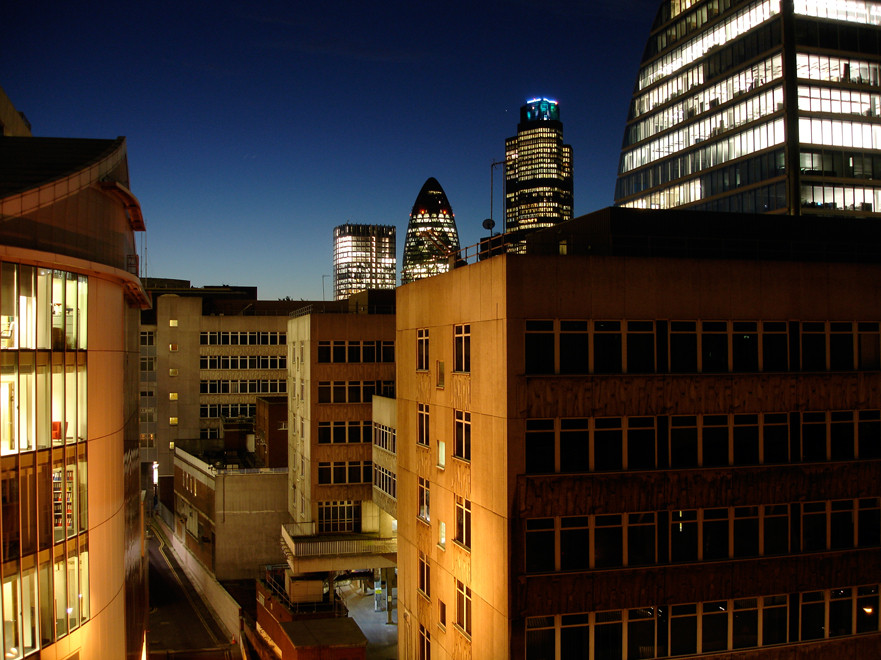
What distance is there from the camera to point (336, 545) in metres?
45.4

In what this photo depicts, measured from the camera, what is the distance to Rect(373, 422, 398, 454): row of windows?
41875mm

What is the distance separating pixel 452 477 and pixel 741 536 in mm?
9931

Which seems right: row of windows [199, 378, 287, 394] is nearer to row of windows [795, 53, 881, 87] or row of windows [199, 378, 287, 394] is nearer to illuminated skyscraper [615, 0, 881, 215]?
illuminated skyscraper [615, 0, 881, 215]

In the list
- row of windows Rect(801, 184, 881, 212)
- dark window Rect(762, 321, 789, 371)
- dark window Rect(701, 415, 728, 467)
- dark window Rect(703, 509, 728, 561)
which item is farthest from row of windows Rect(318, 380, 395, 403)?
row of windows Rect(801, 184, 881, 212)

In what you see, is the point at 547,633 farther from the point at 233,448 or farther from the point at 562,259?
the point at 233,448

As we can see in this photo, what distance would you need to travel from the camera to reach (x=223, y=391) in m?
88.8

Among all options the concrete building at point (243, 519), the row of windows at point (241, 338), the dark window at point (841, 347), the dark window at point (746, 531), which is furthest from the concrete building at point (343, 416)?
the row of windows at point (241, 338)

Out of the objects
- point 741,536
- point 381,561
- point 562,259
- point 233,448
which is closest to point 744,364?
point 741,536

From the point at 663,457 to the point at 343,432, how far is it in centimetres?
2757

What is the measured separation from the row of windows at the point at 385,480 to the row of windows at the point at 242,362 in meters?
44.2

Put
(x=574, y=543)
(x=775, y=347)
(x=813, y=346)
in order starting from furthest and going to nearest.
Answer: (x=813, y=346), (x=775, y=347), (x=574, y=543)

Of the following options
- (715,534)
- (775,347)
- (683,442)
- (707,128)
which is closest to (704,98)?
(707,128)

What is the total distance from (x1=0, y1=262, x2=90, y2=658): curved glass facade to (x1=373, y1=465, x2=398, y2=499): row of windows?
74.7 feet

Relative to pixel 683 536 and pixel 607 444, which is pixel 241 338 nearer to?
pixel 607 444
